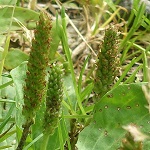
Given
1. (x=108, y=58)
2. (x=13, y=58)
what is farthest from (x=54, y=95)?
(x=13, y=58)

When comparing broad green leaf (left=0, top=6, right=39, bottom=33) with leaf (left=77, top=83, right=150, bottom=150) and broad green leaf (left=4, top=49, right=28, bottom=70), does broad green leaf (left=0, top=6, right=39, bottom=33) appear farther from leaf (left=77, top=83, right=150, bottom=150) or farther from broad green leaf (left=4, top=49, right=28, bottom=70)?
leaf (left=77, top=83, right=150, bottom=150)

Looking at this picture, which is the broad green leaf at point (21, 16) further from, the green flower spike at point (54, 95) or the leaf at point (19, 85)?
the green flower spike at point (54, 95)

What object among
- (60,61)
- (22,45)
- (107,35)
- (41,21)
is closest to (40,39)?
(41,21)

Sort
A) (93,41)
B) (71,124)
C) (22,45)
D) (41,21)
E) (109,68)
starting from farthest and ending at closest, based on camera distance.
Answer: (93,41)
(22,45)
(71,124)
(109,68)
(41,21)

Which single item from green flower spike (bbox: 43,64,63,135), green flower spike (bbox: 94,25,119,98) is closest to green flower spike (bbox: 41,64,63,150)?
green flower spike (bbox: 43,64,63,135)

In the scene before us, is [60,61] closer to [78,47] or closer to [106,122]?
[78,47]

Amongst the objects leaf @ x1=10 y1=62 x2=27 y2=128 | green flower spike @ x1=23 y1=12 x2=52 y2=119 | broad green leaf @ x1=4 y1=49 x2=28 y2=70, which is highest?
green flower spike @ x1=23 y1=12 x2=52 y2=119
